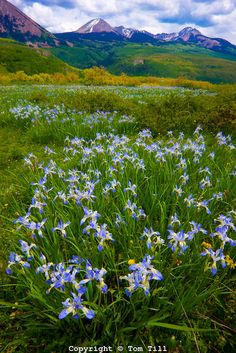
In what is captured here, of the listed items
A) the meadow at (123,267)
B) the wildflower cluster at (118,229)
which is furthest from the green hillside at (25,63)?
the meadow at (123,267)

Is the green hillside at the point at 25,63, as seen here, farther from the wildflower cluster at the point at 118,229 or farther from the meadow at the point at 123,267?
the meadow at the point at 123,267

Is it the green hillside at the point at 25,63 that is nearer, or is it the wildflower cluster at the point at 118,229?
the wildflower cluster at the point at 118,229

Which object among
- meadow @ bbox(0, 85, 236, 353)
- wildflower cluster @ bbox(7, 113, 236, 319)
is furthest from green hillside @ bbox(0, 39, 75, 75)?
meadow @ bbox(0, 85, 236, 353)

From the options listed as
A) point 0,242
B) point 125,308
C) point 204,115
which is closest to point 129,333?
point 125,308

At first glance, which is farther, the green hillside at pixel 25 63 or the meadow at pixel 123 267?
the green hillside at pixel 25 63

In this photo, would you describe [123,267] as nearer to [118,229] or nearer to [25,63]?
[118,229]

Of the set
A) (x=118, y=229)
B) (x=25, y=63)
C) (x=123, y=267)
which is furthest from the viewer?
(x=25, y=63)

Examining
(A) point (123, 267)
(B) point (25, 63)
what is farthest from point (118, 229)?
(B) point (25, 63)

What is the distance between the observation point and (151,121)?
9.11 m

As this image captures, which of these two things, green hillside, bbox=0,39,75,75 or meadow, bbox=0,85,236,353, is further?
green hillside, bbox=0,39,75,75

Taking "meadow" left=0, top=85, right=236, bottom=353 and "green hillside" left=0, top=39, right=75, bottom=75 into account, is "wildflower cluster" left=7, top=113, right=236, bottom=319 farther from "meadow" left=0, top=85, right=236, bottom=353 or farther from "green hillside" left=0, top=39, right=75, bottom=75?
"green hillside" left=0, top=39, right=75, bottom=75

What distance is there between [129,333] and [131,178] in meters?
2.30

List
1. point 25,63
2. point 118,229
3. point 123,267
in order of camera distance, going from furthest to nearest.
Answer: point 25,63, point 118,229, point 123,267

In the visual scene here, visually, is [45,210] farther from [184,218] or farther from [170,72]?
[170,72]
